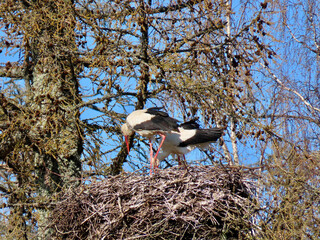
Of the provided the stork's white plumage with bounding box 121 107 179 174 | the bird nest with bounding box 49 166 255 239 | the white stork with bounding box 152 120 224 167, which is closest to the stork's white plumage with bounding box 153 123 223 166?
the white stork with bounding box 152 120 224 167

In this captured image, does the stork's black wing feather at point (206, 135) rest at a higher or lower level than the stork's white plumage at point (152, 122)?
lower

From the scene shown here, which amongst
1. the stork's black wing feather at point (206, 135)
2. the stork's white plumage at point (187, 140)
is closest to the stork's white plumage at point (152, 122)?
the stork's white plumage at point (187, 140)

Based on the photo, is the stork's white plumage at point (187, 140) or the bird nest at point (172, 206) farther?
the stork's white plumage at point (187, 140)

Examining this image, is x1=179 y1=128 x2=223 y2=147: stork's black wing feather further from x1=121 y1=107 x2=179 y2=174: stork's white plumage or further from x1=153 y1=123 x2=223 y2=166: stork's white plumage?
x1=121 y1=107 x2=179 y2=174: stork's white plumage

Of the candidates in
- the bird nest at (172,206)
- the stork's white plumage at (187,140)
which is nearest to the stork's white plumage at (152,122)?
the stork's white plumage at (187,140)

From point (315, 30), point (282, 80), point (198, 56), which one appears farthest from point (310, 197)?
point (315, 30)

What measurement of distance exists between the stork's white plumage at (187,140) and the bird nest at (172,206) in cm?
115

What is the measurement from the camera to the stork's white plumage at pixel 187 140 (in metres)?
7.68

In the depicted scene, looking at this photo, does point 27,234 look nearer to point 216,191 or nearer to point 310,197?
point 216,191

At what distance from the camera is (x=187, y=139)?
789cm

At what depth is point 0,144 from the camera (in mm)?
7758

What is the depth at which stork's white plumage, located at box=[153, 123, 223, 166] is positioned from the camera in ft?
25.2

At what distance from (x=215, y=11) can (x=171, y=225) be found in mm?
3375

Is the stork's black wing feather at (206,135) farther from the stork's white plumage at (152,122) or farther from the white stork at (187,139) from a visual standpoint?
the stork's white plumage at (152,122)
